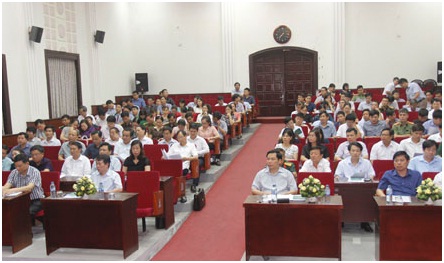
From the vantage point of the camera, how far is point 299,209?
400cm

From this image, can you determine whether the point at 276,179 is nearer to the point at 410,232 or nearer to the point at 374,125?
the point at 410,232

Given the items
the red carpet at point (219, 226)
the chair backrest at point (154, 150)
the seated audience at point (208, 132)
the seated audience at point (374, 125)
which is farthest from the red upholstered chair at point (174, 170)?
the seated audience at point (374, 125)

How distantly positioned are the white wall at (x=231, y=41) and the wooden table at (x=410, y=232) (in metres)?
9.32

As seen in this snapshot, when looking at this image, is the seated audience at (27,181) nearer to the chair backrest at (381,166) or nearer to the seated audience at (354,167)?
the seated audience at (354,167)

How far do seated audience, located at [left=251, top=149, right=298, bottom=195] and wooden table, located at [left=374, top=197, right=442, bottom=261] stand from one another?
97cm

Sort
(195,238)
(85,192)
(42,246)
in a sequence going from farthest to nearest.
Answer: (195,238) → (42,246) → (85,192)

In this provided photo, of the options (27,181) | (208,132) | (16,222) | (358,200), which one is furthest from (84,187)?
(208,132)

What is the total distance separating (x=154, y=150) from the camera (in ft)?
21.9

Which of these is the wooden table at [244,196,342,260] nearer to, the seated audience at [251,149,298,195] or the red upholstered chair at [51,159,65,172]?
the seated audience at [251,149,298,195]

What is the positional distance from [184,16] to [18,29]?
233 inches

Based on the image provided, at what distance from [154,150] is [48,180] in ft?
5.71

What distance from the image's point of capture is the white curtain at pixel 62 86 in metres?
10.4

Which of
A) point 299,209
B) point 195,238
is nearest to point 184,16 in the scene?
point 195,238

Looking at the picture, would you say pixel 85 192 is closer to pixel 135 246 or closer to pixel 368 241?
pixel 135 246
